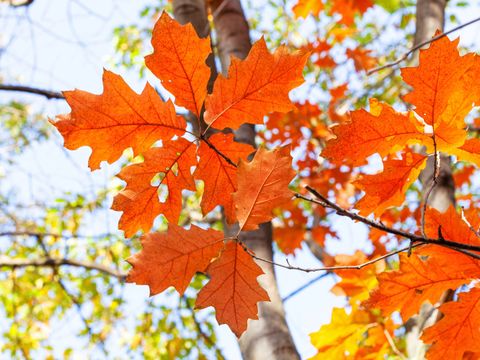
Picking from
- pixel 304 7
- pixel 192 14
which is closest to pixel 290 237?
pixel 304 7

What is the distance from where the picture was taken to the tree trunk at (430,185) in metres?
1.59

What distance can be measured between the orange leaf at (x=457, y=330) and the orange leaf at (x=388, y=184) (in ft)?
0.81

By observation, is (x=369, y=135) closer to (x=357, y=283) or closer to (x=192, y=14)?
(x=357, y=283)

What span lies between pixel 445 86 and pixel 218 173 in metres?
0.45

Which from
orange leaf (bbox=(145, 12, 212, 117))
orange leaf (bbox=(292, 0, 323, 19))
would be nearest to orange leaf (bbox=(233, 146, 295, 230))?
orange leaf (bbox=(145, 12, 212, 117))

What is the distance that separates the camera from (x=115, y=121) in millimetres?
907

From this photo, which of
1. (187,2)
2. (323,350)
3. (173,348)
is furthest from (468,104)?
(173,348)

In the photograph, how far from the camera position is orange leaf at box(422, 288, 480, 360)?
998mm

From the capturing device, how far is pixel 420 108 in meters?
0.86

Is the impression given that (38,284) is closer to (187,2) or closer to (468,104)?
(187,2)

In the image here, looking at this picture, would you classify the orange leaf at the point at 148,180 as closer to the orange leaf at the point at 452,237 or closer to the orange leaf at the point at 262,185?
the orange leaf at the point at 262,185

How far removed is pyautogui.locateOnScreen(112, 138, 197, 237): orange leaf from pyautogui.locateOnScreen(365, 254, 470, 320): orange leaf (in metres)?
0.46

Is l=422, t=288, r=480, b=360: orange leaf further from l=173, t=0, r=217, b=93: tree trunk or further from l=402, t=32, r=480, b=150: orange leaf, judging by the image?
l=173, t=0, r=217, b=93: tree trunk

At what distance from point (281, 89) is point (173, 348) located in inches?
128
